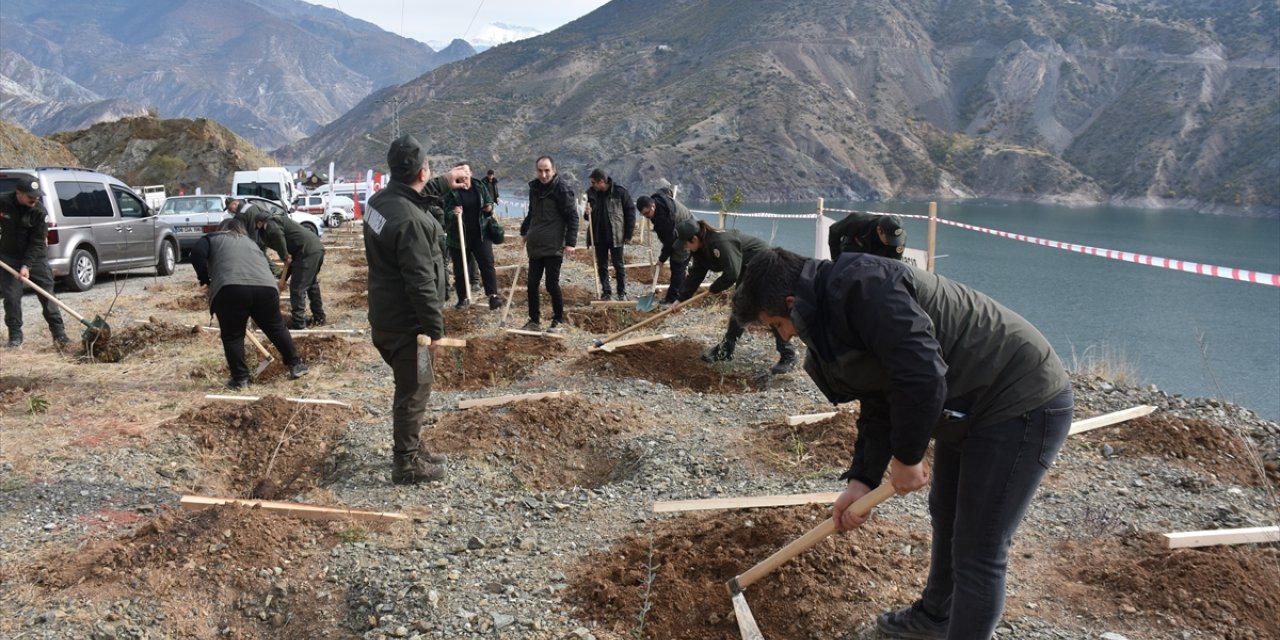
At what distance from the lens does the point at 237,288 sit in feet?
20.6

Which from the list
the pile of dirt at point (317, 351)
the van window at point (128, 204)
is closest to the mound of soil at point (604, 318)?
the pile of dirt at point (317, 351)

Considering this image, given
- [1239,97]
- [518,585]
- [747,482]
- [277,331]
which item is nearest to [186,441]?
[277,331]

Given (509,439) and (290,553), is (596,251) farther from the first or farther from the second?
(290,553)

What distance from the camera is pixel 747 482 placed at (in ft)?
15.4

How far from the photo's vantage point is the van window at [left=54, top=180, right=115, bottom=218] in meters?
11.3

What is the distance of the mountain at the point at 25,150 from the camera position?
2834 cm

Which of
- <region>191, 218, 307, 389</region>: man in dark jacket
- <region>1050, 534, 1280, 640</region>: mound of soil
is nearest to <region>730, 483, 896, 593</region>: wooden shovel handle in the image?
<region>1050, 534, 1280, 640</region>: mound of soil

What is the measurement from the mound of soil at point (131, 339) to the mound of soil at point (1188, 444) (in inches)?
325

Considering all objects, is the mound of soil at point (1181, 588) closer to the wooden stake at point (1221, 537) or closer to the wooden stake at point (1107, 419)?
the wooden stake at point (1221, 537)

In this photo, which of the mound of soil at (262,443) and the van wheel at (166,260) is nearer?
the mound of soil at (262,443)

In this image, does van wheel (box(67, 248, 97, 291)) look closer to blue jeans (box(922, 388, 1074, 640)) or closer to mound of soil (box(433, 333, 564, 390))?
mound of soil (box(433, 333, 564, 390))

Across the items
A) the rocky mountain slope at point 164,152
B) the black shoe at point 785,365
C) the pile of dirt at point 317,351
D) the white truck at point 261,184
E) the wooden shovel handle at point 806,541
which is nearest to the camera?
the wooden shovel handle at point 806,541

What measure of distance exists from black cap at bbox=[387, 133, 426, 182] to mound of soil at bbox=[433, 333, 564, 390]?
2.64 m

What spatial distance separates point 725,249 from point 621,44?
330 feet
